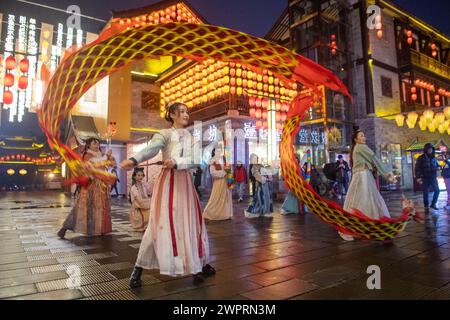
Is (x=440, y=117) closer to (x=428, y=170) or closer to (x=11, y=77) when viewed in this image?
(x=428, y=170)

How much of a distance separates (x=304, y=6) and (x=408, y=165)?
13.0m

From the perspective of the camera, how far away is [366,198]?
509cm

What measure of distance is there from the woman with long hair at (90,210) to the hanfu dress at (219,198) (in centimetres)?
296

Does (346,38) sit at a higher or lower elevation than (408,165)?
higher

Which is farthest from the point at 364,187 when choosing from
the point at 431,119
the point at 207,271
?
the point at 431,119

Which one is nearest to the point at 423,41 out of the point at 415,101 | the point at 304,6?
the point at 415,101

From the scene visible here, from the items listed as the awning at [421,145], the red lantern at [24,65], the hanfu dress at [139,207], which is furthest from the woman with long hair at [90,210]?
the awning at [421,145]

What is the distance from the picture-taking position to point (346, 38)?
19656 mm

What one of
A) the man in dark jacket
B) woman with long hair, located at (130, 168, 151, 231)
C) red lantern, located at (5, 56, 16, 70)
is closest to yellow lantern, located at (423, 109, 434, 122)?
the man in dark jacket

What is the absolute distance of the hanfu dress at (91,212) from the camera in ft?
19.2

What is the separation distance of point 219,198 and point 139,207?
2.43 meters

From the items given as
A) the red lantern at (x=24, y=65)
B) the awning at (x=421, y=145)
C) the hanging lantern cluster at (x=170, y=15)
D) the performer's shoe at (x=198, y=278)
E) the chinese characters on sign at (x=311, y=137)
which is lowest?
the performer's shoe at (x=198, y=278)

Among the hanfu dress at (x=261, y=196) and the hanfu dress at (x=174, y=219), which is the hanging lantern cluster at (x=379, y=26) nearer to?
the hanfu dress at (x=261, y=196)

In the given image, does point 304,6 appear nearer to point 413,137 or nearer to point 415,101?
point 415,101
